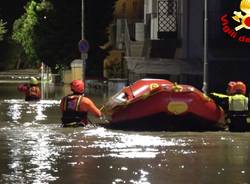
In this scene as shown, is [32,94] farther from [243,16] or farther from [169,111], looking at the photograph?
[169,111]

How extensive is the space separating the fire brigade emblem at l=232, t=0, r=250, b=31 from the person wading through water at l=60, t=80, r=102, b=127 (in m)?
13.2

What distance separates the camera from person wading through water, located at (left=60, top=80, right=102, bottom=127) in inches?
719

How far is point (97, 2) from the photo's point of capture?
53719 millimetres

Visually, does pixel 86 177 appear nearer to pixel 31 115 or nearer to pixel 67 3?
pixel 31 115

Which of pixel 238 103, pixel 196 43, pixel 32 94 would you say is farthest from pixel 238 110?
pixel 196 43

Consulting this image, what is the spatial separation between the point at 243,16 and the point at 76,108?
13903 millimetres

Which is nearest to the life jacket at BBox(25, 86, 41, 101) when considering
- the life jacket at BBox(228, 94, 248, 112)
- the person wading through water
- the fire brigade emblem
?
the fire brigade emblem

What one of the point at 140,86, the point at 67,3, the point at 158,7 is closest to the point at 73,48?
the point at 67,3

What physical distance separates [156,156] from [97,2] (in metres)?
40.9

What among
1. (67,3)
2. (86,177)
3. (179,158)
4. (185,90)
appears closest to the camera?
(86,177)

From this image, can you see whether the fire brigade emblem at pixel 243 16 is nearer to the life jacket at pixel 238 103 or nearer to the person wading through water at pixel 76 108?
the life jacket at pixel 238 103

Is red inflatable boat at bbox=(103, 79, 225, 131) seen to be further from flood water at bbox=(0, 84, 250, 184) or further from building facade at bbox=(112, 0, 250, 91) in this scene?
building facade at bbox=(112, 0, 250, 91)

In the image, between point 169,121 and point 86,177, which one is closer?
point 86,177

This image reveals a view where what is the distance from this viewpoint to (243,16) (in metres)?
30.4
